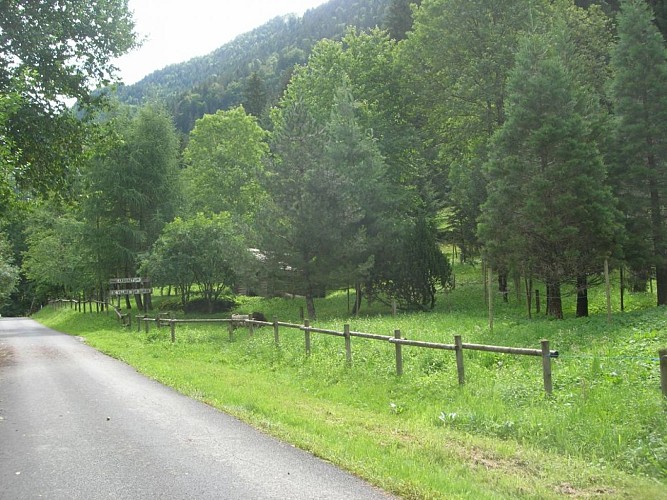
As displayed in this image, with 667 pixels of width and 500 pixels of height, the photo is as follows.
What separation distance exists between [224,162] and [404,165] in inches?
743

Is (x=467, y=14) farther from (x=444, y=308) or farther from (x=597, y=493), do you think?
(x=597, y=493)

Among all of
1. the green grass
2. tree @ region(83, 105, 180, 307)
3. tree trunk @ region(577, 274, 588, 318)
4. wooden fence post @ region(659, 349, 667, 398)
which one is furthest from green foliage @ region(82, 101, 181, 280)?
wooden fence post @ region(659, 349, 667, 398)

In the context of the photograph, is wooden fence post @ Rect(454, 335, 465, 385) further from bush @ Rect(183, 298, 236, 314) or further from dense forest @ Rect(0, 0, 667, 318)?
bush @ Rect(183, 298, 236, 314)

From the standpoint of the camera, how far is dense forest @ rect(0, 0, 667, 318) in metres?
18.9

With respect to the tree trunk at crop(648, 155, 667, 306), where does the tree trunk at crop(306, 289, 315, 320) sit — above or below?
below

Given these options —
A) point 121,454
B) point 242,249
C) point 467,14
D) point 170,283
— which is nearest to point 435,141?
point 467,14

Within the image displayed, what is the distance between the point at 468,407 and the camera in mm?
8812

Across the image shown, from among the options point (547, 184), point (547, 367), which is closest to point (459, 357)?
point (547, 367)

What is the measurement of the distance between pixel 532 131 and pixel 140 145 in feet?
87.9

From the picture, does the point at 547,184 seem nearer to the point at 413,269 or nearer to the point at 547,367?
the point at 413,269

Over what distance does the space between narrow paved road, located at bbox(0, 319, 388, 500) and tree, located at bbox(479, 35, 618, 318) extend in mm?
14561

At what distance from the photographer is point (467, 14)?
1133 inches

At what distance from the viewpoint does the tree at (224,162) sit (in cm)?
4741

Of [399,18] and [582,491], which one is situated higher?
[399,18]
